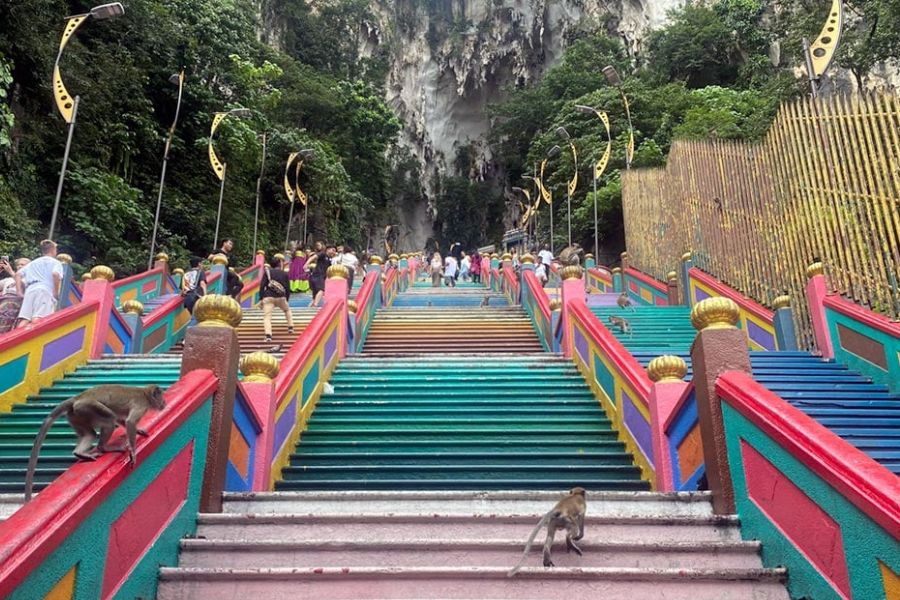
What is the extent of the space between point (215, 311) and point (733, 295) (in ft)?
25.4

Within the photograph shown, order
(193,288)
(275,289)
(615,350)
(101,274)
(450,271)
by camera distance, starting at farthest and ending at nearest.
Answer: (450,271), (193,288), (275,289), (101,274), (615,350)

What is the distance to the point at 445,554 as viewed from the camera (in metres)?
2.64

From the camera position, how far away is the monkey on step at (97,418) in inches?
88.5

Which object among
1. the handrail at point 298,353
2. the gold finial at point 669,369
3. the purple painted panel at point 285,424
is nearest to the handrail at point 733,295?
the gold finial at point 669,369

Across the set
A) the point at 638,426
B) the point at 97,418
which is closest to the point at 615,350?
the point at 638,426

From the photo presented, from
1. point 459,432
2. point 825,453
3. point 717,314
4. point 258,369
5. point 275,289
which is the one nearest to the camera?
point 825,453

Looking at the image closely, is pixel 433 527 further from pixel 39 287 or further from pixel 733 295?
pixel 733 295

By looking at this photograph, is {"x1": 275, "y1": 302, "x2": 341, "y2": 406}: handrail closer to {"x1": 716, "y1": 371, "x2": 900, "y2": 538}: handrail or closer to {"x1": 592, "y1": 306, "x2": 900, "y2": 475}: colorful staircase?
{"x1": 716, "y1": 371, "x2": 900, "y2": 538}: handrail

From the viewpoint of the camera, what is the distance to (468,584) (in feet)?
8.08

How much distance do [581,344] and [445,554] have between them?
4087mm

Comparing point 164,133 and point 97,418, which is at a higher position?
point 164,133

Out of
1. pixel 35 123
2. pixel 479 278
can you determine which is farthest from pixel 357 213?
pixel 35 123

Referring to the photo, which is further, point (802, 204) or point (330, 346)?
point (802, 204)

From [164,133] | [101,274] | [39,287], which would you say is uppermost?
[164,133]
